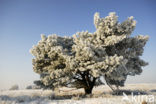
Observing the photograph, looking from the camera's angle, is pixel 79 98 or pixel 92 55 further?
pixel 92 55

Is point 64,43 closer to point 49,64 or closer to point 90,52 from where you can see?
point 49,64

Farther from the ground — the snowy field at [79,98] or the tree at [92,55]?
the tree at [92,55]

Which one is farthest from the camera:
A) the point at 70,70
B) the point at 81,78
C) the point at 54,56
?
the point at 81,78

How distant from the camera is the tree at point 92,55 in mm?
13274

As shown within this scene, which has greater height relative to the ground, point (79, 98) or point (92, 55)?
point (92, 55)

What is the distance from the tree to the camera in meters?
13.3

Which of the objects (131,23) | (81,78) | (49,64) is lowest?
(81,78)

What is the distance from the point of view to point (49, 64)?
15852 mm

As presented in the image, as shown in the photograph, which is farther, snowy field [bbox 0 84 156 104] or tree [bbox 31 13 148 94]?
tree [bbox 31 13 148 94]

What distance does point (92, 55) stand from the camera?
501 inches

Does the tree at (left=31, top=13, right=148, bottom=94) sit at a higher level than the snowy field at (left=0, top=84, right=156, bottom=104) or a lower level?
higher

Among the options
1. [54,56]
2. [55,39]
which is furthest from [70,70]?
[55,39]

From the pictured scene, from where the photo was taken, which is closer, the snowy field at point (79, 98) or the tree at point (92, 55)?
the snowy field at point (79, 98)

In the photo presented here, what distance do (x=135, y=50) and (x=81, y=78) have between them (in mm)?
6418
